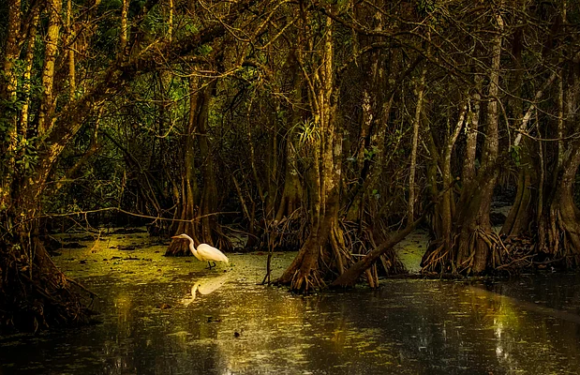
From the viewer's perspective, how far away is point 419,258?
14.6m

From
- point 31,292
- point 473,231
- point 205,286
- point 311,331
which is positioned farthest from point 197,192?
point 311,331

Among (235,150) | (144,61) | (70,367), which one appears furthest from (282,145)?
(70,367)

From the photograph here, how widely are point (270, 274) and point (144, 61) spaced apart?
14.8 ft

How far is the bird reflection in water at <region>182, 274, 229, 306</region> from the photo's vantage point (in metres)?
11.0

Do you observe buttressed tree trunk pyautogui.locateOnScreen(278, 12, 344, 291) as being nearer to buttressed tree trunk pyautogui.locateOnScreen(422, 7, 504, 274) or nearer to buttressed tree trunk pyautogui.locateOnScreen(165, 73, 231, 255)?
buttressed tree trunk pyautogui.locateOnScreen(422, 7, 504, 274)

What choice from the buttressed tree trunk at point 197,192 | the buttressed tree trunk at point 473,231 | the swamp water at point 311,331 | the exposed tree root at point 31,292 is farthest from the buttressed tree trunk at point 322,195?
the buttressed tree trunk at point 197,192

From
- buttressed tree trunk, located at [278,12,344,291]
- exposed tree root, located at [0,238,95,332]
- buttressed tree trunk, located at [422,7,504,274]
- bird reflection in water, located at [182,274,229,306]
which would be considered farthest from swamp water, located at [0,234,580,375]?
buttressed tree trunk, located at [422,7,504,274]

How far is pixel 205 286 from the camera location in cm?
1200

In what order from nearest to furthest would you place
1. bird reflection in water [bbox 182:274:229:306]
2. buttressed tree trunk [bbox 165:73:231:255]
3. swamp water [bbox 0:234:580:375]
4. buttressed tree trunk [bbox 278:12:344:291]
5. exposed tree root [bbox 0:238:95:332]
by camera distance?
swamp water [bbox 0:234:580:375] → exposed tree root [bbox 0:238:95:332] → bird reflection in water [bbox 182:274:229:306] → buttressed tree trunk [bbox 278:12:344:291] → buttressed tree trunk [bbox 165:73:231:255]

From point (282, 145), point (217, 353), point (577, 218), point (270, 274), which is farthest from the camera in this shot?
point (282, 145)

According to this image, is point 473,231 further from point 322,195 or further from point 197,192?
point 197,192

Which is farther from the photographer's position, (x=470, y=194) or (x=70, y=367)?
(x=470, y=194)

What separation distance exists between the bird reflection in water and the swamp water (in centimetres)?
1

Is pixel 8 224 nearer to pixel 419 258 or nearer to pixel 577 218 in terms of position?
pixel 419 258
